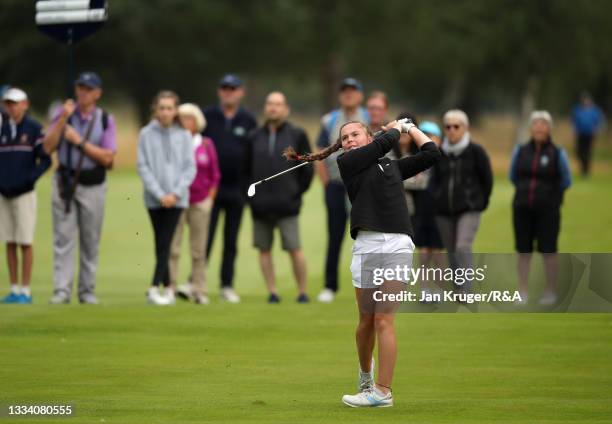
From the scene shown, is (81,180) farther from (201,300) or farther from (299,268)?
(299,268)

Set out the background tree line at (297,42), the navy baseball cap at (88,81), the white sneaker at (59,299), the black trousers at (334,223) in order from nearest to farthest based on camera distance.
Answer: the navy baseball cap at (88,81)
the white sneaker at (59,299)
the black trousers at (334,223)
the background tree line at (297,42)

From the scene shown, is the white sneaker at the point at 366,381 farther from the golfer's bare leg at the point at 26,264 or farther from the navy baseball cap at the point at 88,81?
the golfer's bare leg at the point at 26,264

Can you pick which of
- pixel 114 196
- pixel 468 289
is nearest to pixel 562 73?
pixel 114 196

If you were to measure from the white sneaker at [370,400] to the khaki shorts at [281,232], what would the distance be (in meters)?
6.55

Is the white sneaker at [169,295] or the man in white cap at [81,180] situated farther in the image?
the white sneaker at [169,295]

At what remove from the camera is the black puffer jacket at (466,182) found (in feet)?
50.9

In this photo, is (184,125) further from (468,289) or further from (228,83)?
(468,289)

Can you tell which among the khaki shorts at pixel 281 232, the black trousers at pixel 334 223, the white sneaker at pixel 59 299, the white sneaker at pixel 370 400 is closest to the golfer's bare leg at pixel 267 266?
the khaki shorts at pixel 281 232

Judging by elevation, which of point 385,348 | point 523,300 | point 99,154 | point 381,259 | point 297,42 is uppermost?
point 297,42

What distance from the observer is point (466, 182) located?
51.0 ft

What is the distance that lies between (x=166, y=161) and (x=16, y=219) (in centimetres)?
183

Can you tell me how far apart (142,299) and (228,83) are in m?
2.65

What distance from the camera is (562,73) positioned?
60.3m

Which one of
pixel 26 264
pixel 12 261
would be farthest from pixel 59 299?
pixel 12 261
